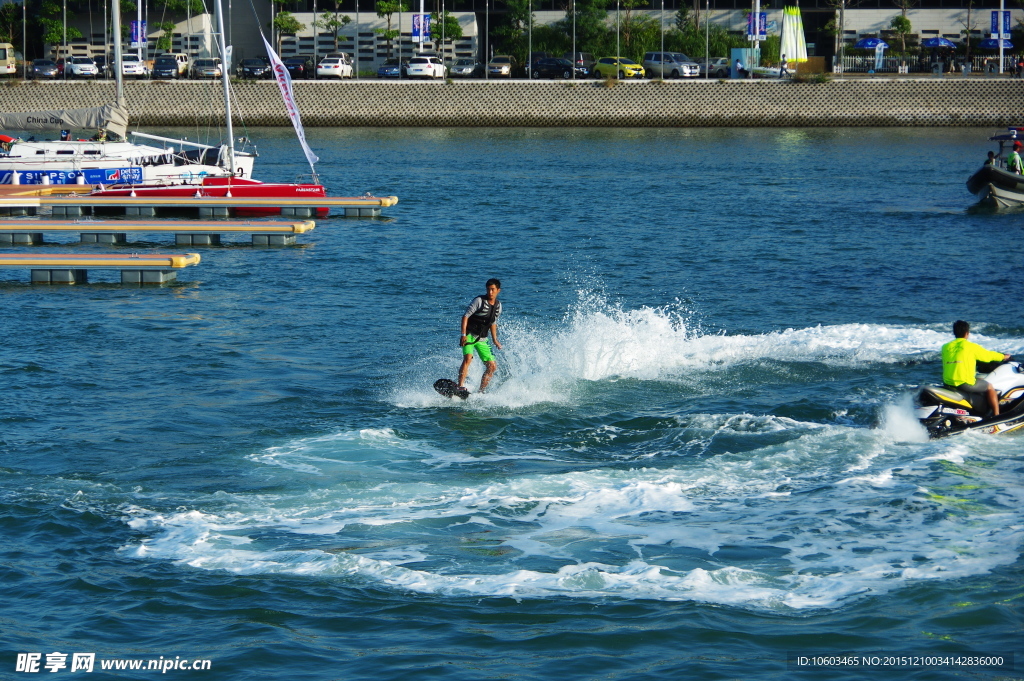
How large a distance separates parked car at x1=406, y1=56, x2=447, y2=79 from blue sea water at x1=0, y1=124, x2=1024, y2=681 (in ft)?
171

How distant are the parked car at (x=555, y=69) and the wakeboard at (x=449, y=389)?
66612mm

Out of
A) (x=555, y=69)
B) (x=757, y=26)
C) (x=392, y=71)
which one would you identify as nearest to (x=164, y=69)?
(x=392, y=71)

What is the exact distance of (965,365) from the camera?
51.1ft

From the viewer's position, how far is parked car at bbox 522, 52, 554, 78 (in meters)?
83.4

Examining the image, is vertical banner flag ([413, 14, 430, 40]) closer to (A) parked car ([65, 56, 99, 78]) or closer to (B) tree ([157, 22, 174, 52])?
(B) tree ([157, 22, 174, 52])

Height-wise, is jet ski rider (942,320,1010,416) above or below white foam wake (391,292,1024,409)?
above

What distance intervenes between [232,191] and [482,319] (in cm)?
2519

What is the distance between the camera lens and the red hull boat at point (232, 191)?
39844 mm

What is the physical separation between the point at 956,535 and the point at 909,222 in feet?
90.5

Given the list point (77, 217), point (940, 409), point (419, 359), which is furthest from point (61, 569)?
point (77, 217)

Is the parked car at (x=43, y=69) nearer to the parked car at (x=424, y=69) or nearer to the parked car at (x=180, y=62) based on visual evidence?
the parked car at (x=180, y=62)

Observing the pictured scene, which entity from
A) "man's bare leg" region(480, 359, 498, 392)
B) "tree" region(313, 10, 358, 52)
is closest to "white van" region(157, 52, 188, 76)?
"tree" region(313, 10, 358, 52)

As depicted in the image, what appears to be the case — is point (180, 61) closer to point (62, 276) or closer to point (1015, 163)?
point (62, 276)

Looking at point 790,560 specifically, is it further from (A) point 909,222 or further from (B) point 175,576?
(A) point 909,222
